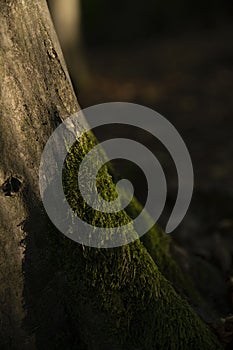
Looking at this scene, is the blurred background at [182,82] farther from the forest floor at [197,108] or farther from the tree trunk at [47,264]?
the tree trunk at [47,264]

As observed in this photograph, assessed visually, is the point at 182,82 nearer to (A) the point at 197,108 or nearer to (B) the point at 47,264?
(A) the point at 197,108

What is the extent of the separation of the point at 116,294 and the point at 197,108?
749 cm

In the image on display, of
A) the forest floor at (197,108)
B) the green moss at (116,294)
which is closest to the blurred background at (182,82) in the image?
the forest floor at (197,108)

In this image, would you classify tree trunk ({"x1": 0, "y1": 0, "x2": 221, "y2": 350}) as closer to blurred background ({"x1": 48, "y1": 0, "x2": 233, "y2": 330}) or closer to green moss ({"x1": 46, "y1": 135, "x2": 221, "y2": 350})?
green moss ({"x1": 46, "y1": 135, "x2": 221, "y2": 350})

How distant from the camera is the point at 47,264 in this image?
2758 mm

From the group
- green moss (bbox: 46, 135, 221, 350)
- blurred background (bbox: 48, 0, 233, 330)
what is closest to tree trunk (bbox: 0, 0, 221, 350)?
green moss (bbox: 46, 135, 221, 350)

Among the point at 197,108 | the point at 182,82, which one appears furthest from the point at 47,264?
the point at 182,82

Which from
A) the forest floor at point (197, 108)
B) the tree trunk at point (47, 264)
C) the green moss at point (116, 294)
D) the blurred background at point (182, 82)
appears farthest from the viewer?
the blurred background at point (182, 82)

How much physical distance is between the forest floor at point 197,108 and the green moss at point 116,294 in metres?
0.43

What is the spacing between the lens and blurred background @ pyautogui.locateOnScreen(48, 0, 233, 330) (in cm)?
480

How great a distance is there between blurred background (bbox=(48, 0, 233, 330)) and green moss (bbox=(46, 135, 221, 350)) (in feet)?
2.16

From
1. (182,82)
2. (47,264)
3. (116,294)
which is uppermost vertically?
(47,264)

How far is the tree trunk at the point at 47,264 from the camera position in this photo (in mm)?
2543

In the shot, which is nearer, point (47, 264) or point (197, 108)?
point (47, 264)
